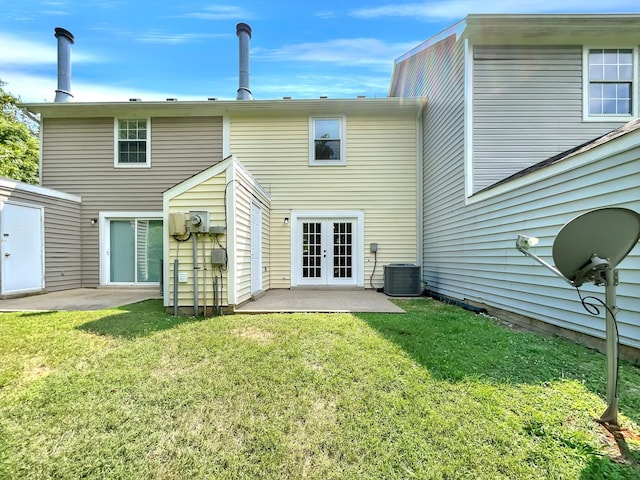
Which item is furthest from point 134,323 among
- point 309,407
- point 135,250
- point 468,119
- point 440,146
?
point 440,146

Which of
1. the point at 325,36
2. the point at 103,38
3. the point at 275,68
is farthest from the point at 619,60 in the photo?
the point at 103,38

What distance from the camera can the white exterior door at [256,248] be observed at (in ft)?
21.2

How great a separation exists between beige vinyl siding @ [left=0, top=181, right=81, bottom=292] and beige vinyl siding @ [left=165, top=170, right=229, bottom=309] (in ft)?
15.5

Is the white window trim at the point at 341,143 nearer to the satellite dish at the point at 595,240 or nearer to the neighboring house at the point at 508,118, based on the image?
the neighboring house at the point at 508,118

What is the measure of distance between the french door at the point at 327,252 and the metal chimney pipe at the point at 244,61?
4.64 m

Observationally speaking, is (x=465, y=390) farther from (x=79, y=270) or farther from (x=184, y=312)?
(x=79, y=270)

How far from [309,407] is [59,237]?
28.9 feet

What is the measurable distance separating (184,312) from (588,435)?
16.8 feet

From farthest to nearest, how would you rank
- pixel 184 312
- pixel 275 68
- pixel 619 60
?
1. pixel 275 68
2. pixel 619 60
3. pixel 184 312

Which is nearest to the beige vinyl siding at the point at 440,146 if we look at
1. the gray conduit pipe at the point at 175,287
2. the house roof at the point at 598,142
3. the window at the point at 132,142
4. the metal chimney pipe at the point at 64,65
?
the house roof at the point at 598,142

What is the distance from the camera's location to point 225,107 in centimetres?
833

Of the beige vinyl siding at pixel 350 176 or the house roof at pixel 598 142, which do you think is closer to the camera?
the house roof at pixel 598 142

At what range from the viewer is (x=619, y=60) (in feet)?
19.5

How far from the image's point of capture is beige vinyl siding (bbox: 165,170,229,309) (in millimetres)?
5102
